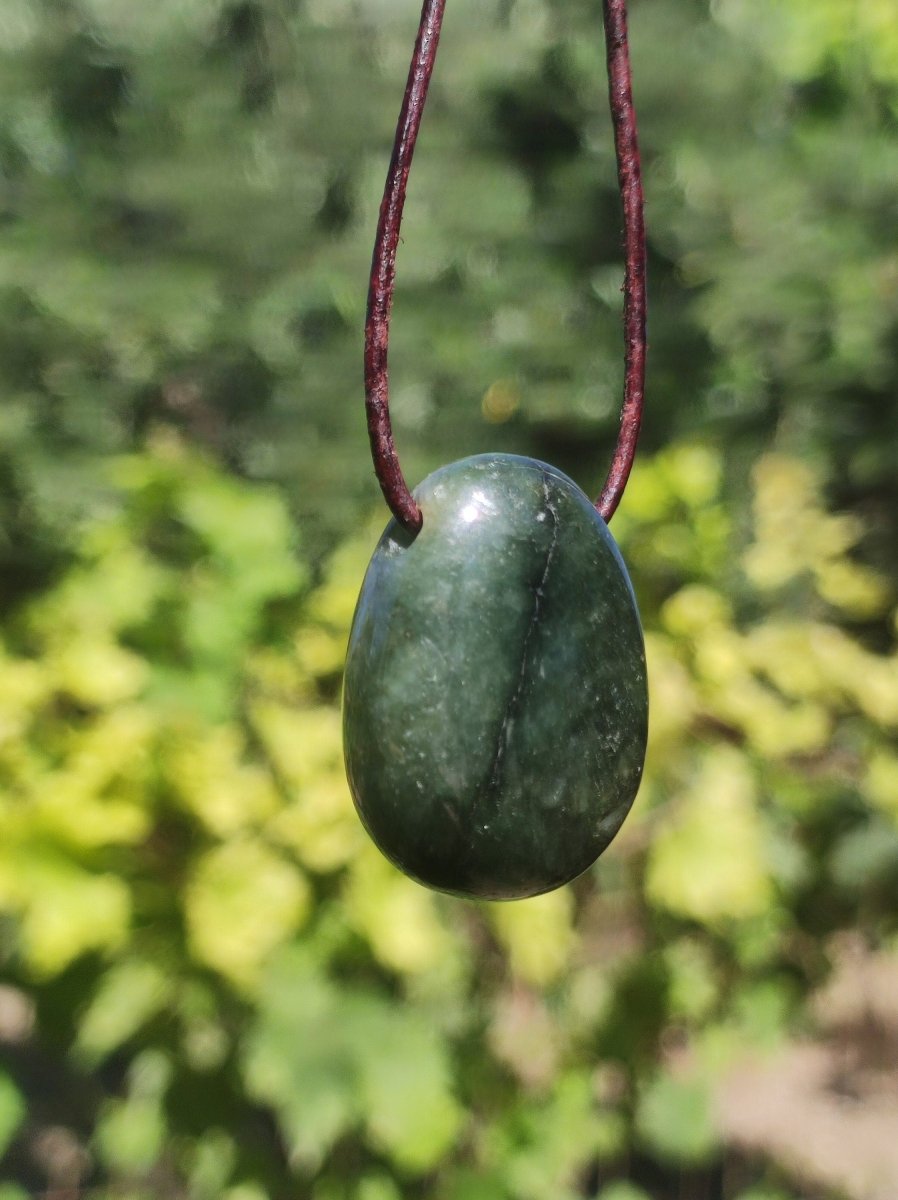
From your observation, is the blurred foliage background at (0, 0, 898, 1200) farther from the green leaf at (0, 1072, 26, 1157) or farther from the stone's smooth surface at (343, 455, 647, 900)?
the stone's smooth surface at (343, 455, 647, 900)

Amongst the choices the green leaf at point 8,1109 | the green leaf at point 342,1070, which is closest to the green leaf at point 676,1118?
the green leaf at point 342,1070

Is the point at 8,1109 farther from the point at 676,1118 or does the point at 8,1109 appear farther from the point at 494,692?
the point at 494,692

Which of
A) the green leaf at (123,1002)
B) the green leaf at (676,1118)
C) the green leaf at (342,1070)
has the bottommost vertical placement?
the green leaf at (676,1118)

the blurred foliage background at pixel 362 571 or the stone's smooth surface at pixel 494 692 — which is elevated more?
the stone's smooth surface at pixel 494 692

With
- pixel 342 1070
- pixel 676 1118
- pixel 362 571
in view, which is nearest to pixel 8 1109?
pixel 342 1070

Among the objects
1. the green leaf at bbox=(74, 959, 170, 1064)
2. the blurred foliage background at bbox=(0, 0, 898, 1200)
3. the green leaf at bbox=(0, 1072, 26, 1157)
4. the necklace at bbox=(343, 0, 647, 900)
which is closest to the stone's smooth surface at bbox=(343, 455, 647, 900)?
the necklace at bbox=(343, 0, 647, 900)

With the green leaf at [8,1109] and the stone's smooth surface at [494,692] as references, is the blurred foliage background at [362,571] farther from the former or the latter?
the stone's smooth surface at [494,692]

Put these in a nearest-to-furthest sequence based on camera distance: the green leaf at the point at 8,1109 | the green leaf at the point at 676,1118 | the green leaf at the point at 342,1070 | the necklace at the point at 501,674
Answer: the necklace at the point at 501,674
the green leaf at the point at 342,1070
the green leaf at the point at 8,1109
the green leaf at the point at 676,1118
